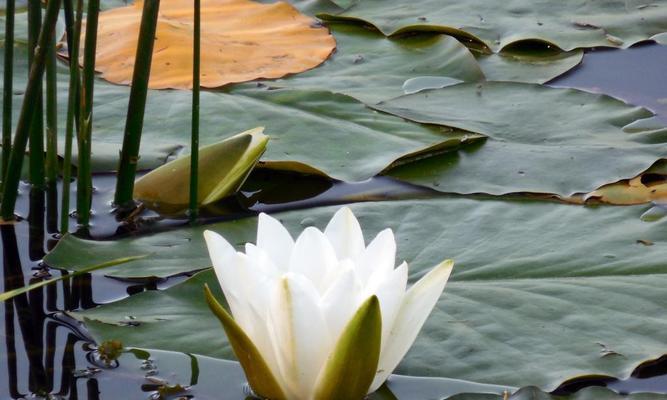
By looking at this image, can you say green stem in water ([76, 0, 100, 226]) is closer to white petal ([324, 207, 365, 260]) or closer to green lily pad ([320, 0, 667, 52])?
white petal ([324, 207, 365, 260])

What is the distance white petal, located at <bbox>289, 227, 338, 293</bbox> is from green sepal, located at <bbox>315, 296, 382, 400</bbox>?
0.10m

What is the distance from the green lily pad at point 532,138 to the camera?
185 centimetres

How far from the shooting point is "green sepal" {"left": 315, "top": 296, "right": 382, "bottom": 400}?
1.08 m

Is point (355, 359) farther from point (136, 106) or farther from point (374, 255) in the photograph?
point (136, 106)

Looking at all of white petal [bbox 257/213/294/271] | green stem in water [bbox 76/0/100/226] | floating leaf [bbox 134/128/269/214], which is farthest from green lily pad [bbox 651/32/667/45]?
white petal [bbox 257/213/294/271]

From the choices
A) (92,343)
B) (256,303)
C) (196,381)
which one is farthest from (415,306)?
(92,343)

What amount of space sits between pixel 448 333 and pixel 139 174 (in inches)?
32.2

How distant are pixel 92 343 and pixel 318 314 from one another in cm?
40

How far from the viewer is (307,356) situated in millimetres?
1138

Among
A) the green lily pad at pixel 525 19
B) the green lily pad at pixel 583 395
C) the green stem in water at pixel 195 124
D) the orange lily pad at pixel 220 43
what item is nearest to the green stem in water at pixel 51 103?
the green stem in water at pixel 195 124

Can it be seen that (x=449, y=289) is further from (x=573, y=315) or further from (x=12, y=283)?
(x=12, y=283)

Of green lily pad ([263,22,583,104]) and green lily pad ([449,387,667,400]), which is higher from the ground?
→ green lily pad ([263,22,583,104])

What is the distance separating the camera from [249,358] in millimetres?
1146

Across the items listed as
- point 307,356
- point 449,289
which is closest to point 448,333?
point 449,289
